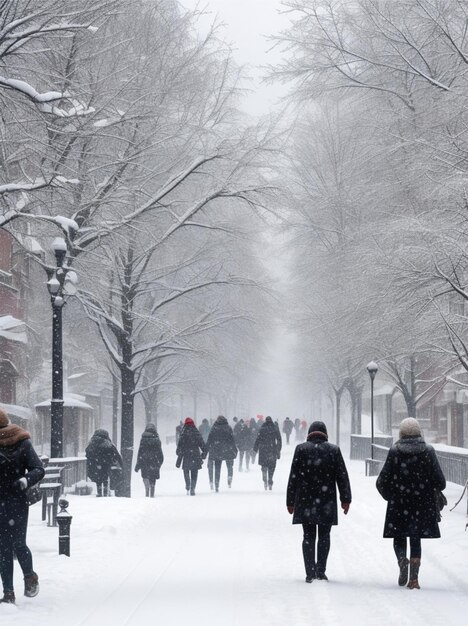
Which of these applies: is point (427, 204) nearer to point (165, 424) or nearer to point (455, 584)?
point (455, 584)

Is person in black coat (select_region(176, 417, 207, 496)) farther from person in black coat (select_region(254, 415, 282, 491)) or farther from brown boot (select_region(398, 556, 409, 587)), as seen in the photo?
brown boot (select_region(398, 556, 409, 587))

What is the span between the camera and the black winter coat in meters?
8.97

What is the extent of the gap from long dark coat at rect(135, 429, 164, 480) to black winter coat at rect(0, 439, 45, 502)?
1402cm

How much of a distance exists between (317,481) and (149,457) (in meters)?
12.9

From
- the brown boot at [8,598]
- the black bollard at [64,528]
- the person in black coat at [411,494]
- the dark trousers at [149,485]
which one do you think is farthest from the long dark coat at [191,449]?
the brown boot at [8,598]

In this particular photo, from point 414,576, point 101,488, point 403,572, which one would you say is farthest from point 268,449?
point 414,576

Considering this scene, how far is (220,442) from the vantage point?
2450cm

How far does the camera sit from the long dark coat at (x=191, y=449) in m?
23.4

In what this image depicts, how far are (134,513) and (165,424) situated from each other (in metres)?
76.8

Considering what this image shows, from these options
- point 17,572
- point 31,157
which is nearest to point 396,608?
point 17,572

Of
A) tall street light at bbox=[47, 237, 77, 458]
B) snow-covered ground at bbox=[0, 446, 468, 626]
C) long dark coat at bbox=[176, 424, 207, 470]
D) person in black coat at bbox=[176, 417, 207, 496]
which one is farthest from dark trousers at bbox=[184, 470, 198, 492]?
tall street light at bbox=[47, 237, 77, 458]

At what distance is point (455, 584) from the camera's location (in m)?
10.5

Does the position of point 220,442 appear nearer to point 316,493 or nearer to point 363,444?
point 316,493

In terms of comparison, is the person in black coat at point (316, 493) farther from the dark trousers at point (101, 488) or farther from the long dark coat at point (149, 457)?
the long dark coat at point (149, 457)
